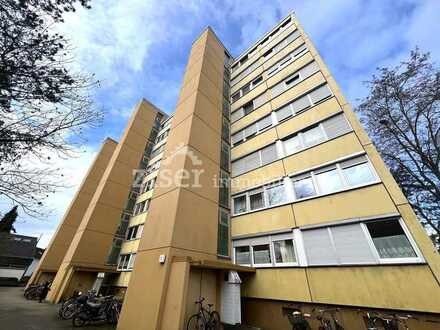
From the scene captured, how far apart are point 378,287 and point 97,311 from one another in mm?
11295

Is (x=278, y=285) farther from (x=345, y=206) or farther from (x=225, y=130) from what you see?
(x=225, y=130)

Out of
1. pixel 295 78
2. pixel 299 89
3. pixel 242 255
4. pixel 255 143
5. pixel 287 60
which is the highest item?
pixel 287 60

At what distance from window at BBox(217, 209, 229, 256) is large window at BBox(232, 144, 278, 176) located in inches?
119

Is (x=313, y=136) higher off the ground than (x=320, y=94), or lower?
lower

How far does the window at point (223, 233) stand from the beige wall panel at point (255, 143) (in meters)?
4.28

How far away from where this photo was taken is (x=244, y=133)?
1439cm

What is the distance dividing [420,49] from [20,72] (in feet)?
59.7

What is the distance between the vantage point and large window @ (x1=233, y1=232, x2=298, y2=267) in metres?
8.37

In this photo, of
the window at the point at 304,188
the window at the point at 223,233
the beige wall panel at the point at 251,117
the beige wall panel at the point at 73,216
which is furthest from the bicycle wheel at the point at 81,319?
the beige wall panel at the point at 73,216

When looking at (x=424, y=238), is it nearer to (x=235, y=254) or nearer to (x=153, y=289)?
(x=235, y=254)

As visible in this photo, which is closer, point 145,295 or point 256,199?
point 145,295

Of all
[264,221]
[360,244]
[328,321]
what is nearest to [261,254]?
[264,221]

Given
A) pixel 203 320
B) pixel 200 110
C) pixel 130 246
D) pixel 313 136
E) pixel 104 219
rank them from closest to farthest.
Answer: pixel 203 320 < pixel 313 136 < pixel 200 110 < pixel 130 246 < pixel 104 219

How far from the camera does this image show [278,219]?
30.3 feet
